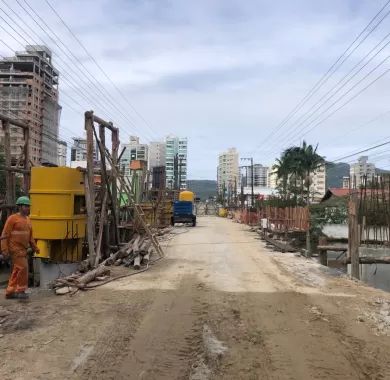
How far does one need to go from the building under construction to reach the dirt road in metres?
12.6

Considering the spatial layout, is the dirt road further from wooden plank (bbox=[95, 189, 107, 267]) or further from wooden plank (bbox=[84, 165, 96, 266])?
wooden plank (bbox=[95, 189, 107, 267])

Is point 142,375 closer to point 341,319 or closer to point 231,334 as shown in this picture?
point 231,334

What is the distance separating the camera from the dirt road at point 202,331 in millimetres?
5902

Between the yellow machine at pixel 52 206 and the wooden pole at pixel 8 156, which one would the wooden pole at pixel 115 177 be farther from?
the wooden pole at pixel 8 156

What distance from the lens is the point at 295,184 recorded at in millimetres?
64625

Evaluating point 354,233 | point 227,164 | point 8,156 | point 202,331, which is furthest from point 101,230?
point 227,164

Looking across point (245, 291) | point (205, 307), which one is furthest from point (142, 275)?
point (205, 307)

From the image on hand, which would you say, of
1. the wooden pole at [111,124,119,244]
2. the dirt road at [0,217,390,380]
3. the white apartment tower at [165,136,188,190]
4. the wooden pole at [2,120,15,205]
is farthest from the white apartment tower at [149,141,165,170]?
the dirt road at [0,217,390,380]

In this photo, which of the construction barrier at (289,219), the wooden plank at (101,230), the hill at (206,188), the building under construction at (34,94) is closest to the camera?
the wooden plank at (101,230)

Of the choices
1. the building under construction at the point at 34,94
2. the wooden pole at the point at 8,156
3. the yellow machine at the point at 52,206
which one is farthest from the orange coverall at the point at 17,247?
the building under construction at the point at 34,94

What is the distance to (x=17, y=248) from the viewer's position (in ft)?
32.3

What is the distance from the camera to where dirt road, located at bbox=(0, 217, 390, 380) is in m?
5.90

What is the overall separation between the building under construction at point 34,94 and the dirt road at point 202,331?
12.6 meters

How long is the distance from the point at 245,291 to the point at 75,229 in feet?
17.0
